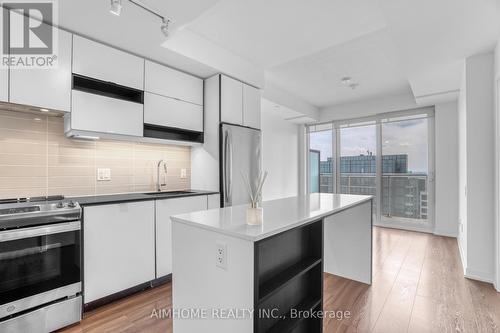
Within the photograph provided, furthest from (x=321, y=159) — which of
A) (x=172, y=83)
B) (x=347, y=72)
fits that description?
(x=172, y=83)

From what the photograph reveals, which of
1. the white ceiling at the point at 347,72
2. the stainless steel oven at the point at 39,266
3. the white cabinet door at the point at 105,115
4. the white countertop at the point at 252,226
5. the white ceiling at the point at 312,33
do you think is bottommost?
the stainless steel oven at the point at 39,266

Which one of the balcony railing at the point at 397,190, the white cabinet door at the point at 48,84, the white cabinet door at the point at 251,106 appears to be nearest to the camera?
the white cabinet door at the point at 48,84

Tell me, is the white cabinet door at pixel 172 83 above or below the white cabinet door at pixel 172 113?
above

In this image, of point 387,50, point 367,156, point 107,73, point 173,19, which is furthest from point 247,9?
point 367,156

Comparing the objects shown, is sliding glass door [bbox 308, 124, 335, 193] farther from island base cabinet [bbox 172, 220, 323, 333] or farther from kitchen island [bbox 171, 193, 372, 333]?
island base cabinet [bbox 172, 220, 323, 333]

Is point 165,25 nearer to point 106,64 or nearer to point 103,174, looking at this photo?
point 106,64

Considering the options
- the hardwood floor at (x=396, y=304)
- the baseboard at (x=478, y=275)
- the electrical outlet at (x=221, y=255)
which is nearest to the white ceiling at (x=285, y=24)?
the electrical outlet at (x=221, y=255)

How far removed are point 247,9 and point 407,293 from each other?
311 cm

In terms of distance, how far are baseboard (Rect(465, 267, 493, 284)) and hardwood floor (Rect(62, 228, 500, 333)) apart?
77 mm

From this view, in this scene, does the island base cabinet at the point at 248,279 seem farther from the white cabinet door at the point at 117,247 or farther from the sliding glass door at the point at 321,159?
the sliding glass door at the point at 321,159

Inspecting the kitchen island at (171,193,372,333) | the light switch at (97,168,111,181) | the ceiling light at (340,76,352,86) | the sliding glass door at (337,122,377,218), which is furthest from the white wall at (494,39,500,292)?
the light switch at (97,168,111,181)

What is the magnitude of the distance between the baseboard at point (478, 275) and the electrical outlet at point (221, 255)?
121 inches

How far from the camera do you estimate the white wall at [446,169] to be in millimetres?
4426

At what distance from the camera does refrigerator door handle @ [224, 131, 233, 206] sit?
10.2ft
